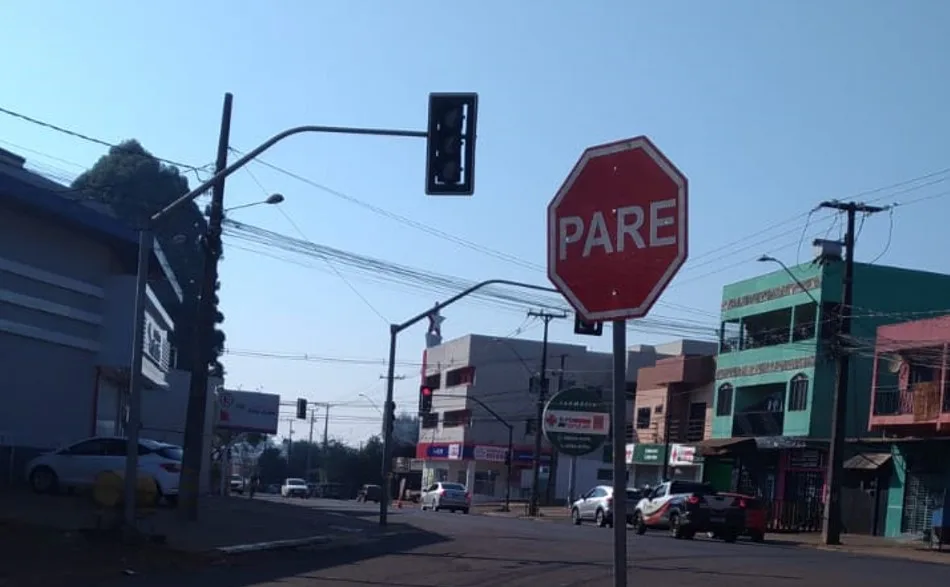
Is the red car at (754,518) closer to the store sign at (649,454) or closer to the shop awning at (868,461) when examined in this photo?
the shop awning at (868,461)

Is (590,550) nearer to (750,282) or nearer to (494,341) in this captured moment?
(750,282)

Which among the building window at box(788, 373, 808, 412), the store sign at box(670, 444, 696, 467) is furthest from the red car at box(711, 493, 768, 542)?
the store sign at box(670, 444, 696, 467)

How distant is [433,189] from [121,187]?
5649 cm

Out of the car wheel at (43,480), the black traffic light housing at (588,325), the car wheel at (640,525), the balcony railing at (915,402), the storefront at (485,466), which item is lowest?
the storefront at (485,466)

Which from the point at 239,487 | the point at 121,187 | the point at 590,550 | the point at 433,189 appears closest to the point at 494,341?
the point at 239,487

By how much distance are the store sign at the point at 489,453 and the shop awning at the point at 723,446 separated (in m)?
29.7

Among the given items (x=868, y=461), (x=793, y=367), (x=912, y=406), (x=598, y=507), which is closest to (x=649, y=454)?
(x=793, y=367)

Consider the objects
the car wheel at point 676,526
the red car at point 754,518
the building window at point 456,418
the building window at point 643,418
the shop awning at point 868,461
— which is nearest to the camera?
the car wheel at point 676,526

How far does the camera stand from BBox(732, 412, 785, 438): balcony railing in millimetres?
53469

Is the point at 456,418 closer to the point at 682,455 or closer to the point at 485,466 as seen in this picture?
the point at 485,466

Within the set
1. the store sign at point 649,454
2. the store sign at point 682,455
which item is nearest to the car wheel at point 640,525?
the store sign at point 682,455

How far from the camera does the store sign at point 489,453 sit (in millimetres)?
85375

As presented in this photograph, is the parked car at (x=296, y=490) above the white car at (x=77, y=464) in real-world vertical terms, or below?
below

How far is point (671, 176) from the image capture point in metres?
4.64
